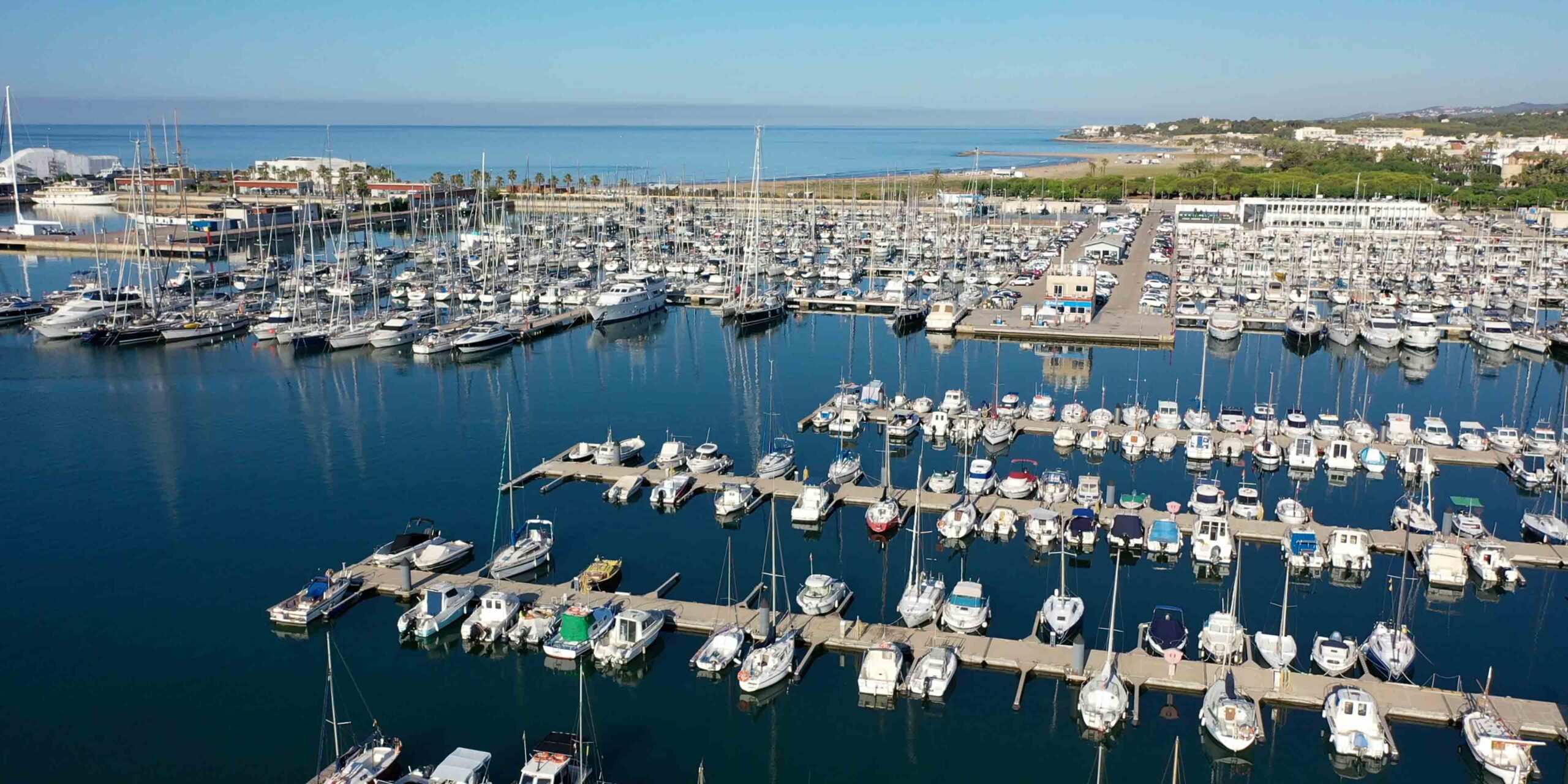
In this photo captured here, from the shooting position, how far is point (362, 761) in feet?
67.1

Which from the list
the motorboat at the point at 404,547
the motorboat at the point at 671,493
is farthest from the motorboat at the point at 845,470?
the motorboat at the point at 404,547

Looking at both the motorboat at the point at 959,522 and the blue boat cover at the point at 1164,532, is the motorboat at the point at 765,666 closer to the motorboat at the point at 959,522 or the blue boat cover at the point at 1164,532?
the motorboat at the point at 959,522

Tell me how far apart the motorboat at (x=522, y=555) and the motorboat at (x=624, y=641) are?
4.92 meters

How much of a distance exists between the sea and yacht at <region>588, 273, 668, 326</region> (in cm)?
898

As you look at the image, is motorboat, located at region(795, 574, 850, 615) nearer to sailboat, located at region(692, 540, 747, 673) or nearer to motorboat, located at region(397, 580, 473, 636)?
sailboat, located at region(692, 540, 747, 673)

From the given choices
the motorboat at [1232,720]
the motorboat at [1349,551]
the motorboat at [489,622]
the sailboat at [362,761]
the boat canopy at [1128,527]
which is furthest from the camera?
the boat canopy at [1128,527]

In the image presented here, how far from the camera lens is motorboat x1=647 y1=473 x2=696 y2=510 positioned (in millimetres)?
34719

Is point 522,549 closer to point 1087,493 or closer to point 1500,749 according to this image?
point 1087,493

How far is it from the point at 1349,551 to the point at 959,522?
32.7 feet

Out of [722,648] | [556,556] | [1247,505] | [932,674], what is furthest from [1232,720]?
[556,556]

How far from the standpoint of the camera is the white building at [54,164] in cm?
14800

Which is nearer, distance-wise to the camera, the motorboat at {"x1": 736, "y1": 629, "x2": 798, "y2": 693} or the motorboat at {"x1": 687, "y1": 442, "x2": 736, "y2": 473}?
the motorboat at {"x1": 736, "y1": 629, "x2": 798, "y2": 693}

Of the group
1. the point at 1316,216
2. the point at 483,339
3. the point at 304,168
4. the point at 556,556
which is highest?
the point at 304,168

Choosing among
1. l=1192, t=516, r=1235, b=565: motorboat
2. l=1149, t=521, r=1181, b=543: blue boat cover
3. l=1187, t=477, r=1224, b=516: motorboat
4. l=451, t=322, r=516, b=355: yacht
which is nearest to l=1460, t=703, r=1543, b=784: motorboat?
l=1192, t=516, r=1235, b=565: motorboat
